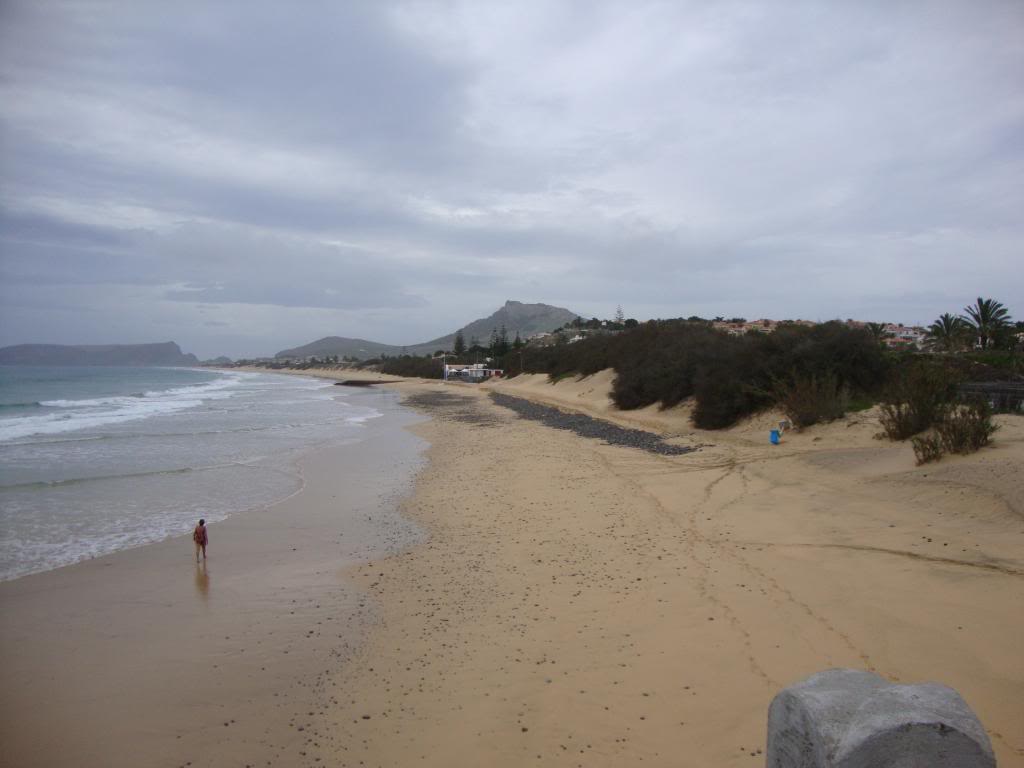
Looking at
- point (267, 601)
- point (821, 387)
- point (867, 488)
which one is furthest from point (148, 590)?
point (821, 387)

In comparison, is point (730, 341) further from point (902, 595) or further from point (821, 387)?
point (902, 595)

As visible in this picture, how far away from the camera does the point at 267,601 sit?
721 centimetres

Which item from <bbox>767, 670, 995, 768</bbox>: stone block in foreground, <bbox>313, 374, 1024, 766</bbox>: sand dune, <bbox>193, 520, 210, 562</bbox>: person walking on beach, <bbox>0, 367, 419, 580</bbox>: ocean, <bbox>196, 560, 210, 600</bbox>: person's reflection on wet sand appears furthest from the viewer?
<bbox>0, 367, 419, 580</bbox>: ocean

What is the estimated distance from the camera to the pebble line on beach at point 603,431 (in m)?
17.4

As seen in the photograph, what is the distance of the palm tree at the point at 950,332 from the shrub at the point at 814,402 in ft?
81.7

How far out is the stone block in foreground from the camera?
7.32ft

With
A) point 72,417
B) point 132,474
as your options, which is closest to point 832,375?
point 132,474

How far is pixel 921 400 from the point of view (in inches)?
490

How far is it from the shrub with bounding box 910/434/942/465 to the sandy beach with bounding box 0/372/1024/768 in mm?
256

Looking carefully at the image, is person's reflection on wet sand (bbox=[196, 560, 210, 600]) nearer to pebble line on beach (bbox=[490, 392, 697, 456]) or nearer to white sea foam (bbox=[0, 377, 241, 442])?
pebble line on beach (bbox=[490, 392, 697, 456])

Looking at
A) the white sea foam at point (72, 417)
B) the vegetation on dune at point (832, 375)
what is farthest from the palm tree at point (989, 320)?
the white sea foam at point (72, 417)

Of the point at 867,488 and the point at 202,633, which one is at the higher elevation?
the point at 867,488

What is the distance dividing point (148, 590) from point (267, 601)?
1797mm

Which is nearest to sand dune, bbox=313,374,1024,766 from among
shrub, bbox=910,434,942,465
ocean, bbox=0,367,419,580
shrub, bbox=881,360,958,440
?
shrub, bbox=910,434,942,465
